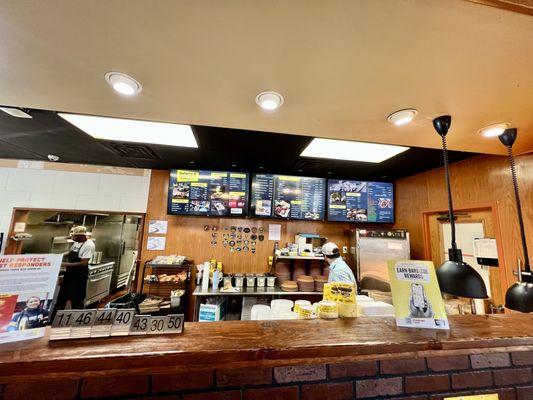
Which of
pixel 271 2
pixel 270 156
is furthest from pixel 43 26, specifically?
pixel 270 156

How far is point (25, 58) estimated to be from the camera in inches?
40.6

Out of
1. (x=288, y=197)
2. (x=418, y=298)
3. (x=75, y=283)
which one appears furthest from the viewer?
(x=75, y=283)

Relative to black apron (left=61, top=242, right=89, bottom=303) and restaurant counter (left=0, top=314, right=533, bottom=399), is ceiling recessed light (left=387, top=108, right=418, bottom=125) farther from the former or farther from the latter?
black apron (left=61, top=242, right=89, bottom=303)

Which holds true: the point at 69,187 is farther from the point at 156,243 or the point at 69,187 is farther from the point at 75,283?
the point at 75,283

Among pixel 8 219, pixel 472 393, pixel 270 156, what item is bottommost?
pixel 472 393

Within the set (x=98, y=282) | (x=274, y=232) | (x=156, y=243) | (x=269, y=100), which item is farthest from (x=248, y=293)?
(x=98, y=282)

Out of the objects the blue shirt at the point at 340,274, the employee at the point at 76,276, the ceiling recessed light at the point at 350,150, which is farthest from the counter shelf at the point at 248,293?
the employee at the point at 76,276

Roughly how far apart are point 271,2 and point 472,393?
170 cm

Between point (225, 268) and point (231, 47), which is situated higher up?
point (231, 47)

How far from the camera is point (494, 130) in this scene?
1.60 meters

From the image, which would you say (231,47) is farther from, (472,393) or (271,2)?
(472,393)

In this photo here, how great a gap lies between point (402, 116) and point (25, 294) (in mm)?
2020

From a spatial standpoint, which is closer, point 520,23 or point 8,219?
point 520,23

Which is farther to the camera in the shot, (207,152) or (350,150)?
(207,152)
